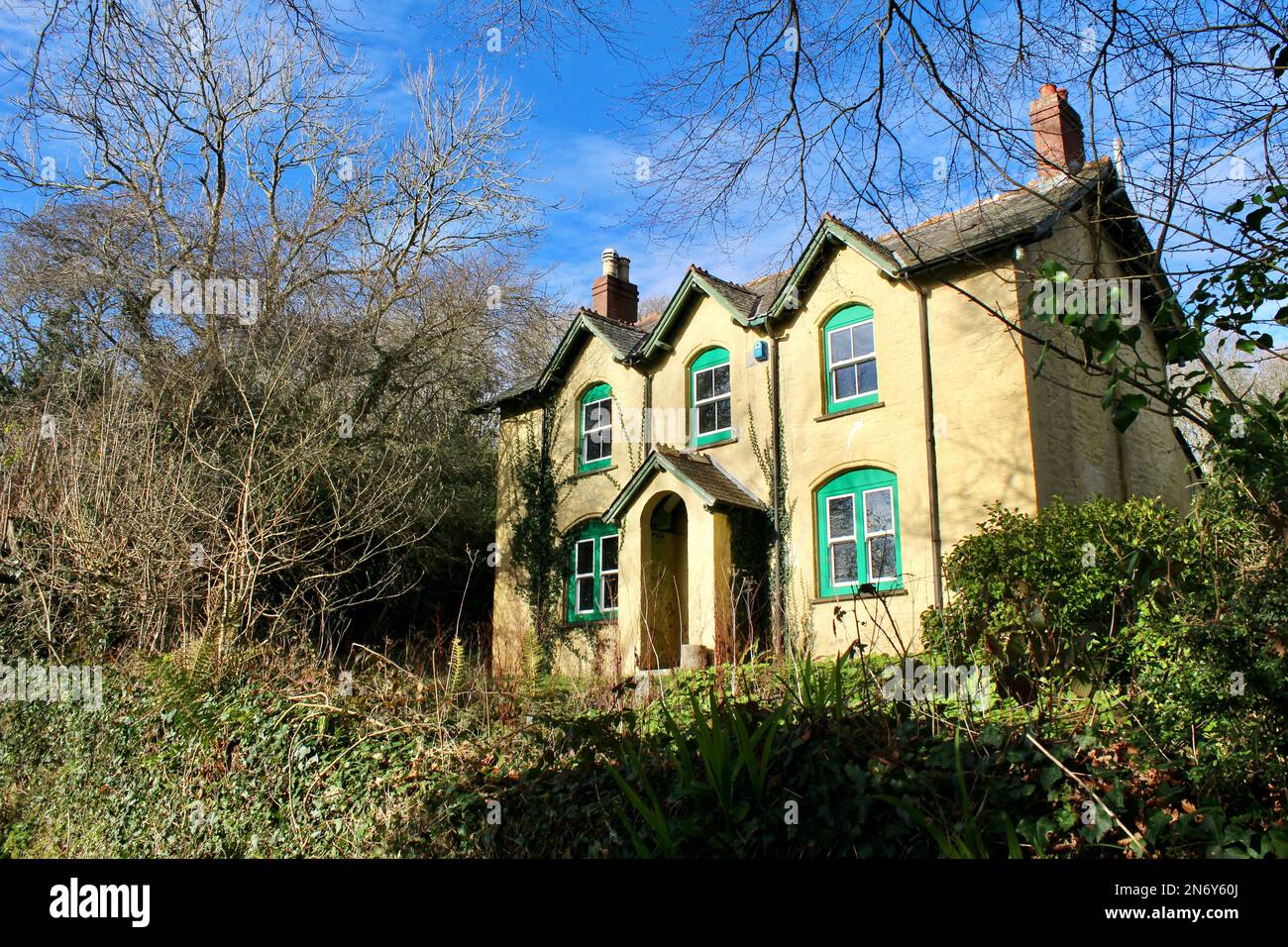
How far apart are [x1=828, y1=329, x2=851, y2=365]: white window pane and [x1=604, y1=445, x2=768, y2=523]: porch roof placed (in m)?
2.93

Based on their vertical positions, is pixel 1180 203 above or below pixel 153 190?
below

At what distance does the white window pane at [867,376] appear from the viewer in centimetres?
1593

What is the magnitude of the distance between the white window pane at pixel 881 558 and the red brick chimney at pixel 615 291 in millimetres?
9955

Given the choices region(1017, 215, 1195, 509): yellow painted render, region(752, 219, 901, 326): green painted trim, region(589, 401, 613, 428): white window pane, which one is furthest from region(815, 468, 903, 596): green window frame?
region(589, 401, 613, 428): white window pane

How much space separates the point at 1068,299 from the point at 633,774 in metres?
3.51

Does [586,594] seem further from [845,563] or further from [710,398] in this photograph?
[845,563]

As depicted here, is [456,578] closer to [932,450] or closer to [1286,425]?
[932,450]

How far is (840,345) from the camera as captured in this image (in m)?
16.5

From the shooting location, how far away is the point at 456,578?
2277cm

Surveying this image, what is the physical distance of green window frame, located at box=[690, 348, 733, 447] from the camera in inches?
721

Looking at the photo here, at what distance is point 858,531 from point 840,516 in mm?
508

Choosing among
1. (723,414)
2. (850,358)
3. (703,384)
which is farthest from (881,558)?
(703,384)
